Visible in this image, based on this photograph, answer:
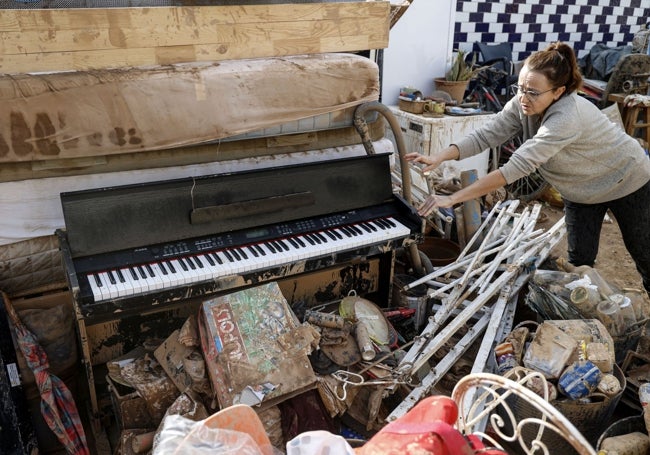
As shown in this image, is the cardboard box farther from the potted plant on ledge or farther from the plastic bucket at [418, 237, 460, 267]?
the potted plant on ledge

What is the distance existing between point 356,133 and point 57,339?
7.69 feet

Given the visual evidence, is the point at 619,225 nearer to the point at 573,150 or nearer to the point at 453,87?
the point at 573,150

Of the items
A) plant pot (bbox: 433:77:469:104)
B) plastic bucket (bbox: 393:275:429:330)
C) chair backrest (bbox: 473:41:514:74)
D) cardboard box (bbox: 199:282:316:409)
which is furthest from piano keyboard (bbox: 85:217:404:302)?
chair backrest (bbox: 473:41:514:74)

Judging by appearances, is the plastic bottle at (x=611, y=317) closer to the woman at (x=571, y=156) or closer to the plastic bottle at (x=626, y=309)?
the plastic bottle at (x=626, y=309)

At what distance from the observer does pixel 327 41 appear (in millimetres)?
3693

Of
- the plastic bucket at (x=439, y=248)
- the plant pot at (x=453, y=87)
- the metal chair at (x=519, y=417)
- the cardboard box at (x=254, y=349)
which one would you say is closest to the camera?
the metal chair at (x=519, y=417)

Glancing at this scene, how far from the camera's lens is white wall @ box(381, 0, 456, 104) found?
18.9 feet

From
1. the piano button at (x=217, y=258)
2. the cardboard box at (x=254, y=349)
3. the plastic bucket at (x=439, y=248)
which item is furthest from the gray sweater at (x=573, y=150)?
the piano button at (x=217, y=258)

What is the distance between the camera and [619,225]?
354 centimetres

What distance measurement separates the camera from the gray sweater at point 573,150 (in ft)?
9.87

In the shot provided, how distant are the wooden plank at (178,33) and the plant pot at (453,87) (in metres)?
2.24

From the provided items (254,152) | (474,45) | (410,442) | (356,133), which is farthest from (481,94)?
(410,442)

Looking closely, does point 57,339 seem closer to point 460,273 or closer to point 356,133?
point 356,133

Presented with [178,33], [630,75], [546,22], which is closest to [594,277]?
[178,33]
